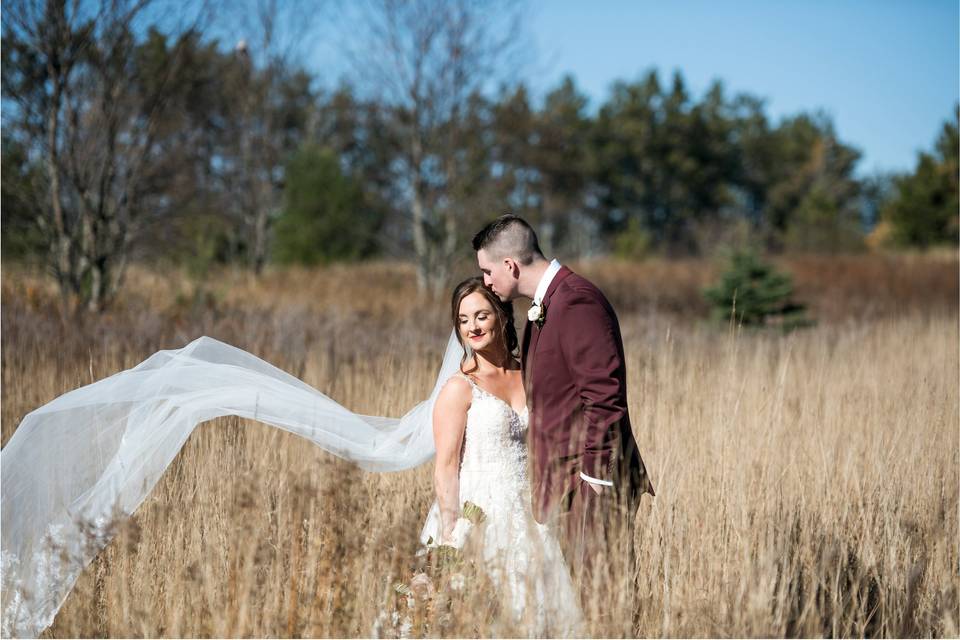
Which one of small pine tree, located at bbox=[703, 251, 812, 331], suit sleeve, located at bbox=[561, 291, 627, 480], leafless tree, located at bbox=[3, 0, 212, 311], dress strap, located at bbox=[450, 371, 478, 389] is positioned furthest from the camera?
small pine tree, located at bbox=[703, 251, 812, 331]

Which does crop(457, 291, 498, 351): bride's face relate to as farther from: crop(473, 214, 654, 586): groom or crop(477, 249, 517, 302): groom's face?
crop(473, 214, 654, 586): groom

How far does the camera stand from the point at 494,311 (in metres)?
3.24

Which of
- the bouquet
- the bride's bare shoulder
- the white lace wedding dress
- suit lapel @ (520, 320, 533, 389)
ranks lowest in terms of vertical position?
the bouquet

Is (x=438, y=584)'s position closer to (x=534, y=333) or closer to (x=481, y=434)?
(x=481, y=434)

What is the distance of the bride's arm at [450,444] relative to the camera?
319 cm

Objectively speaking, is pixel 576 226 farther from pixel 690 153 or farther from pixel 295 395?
pixel 295 395

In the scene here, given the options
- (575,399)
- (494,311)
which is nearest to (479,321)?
(494,311)

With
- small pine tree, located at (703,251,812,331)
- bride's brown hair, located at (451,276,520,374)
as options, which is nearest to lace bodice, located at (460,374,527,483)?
bride's brown hair, located at (451,276,520,374)

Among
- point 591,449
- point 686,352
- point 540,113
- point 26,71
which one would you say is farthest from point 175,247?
point 540,113

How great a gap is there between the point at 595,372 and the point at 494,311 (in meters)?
0.61

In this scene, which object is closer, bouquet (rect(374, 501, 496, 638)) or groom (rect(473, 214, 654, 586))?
bouquet (rect(374, 501, 496, 638))

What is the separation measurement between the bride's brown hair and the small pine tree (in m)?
8.79

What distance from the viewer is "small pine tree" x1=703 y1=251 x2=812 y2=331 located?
11.7 m

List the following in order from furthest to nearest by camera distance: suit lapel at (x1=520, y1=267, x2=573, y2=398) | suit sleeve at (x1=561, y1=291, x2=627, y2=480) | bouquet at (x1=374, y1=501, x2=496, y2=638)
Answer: suit lapel at (x1=520, y1=267, x2=573, y2=398) < suit sleeve at (x1=561, y1=291, x2=627, y2=480) < bouquet at (x1=374, y1=501, x2=496, y2=638)
